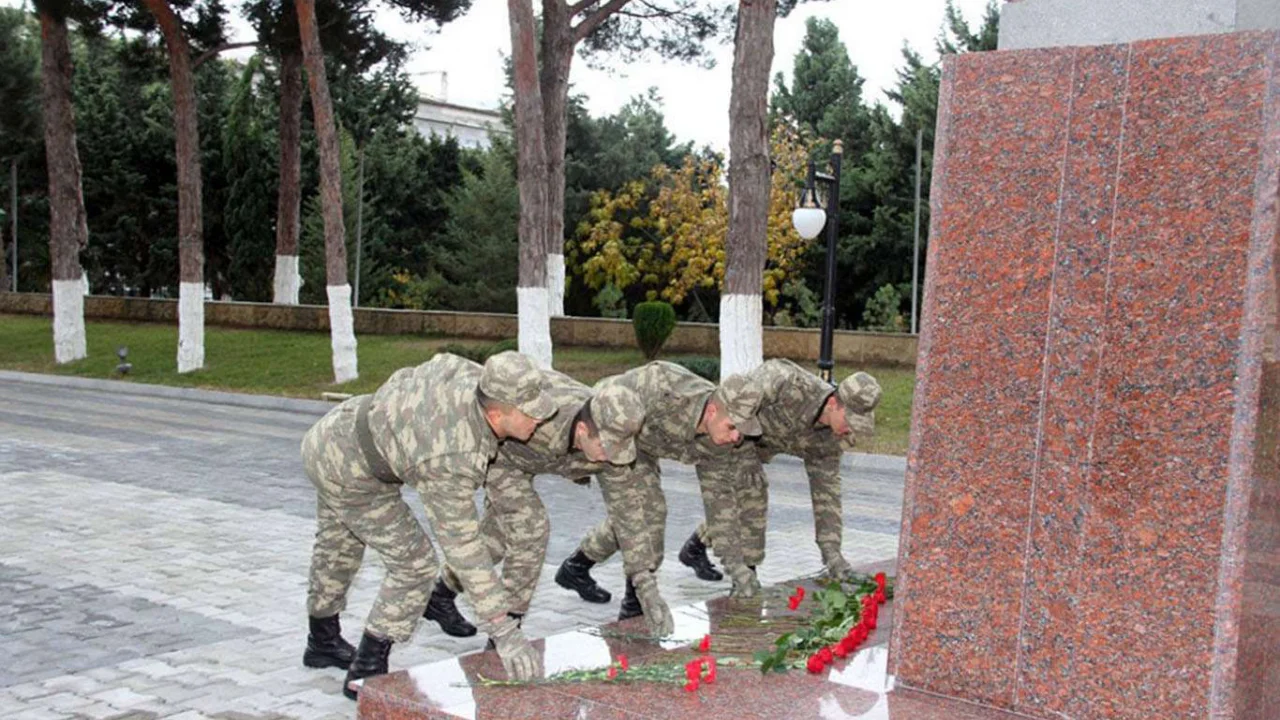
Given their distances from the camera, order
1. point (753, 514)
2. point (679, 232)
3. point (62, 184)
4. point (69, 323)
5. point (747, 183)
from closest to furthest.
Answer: point (753, 514) → point (747, 183) → point (62, 184) → point (69, 323) → point (679, 232)

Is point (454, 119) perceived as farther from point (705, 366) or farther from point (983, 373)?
point (983, 373)

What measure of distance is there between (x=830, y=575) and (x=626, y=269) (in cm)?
3107

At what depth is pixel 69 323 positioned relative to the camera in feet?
89.2

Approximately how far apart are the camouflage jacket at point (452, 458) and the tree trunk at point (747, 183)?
37.7 feet

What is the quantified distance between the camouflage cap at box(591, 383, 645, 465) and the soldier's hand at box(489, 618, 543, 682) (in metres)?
0.82

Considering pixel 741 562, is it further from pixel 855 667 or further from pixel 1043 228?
pixel 1043 228

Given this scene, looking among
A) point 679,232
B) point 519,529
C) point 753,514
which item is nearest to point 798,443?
point 753,514

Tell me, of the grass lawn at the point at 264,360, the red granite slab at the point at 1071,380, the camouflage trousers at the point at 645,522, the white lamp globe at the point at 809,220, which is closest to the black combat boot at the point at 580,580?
the camouflage trousers at the point at 645,522

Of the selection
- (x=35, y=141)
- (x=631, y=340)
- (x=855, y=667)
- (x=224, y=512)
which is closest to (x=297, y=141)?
(x=631, y=340)

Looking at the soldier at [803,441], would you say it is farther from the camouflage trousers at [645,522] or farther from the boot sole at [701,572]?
the boot sole at [701,572]

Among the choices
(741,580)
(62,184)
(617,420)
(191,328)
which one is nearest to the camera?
(617,420)

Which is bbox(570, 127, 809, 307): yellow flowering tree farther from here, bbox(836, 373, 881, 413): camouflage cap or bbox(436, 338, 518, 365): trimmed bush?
bbox(836, 373, 881, 413): camouflage cap

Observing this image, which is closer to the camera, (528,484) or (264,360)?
(528,484)

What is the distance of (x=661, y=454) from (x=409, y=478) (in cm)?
182
